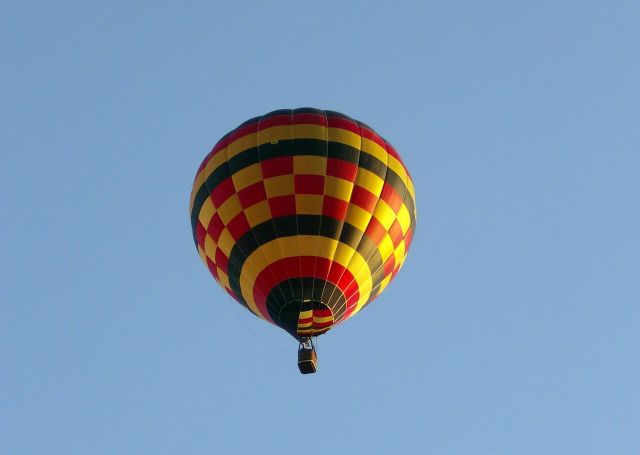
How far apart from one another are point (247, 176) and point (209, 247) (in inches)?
53.1

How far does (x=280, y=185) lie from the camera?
2233cm

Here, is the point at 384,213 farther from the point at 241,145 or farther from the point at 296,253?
the point at 241,145

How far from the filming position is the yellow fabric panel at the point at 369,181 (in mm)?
22516

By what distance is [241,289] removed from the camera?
888 inches

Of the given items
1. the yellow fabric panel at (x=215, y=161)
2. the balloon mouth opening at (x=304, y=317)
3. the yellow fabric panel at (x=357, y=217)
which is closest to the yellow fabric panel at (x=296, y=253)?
the yellow fabric panel at (x=357, y=217)

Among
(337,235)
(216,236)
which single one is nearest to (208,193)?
(216,236)

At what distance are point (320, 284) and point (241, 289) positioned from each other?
144 centimetres

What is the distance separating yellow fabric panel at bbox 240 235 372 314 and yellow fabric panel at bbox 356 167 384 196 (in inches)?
41.8

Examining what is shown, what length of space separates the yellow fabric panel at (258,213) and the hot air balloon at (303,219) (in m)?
0.02

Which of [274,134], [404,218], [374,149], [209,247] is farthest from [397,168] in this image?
[209,247]

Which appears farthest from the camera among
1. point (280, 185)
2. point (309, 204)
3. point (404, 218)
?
point (404, 218)

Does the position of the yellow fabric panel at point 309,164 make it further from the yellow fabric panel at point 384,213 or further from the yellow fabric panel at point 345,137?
the yellow fabric panel at point 384,213

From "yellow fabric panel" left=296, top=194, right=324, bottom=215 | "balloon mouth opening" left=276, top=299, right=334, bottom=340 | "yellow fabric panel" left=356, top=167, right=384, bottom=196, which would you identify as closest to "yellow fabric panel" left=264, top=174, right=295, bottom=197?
"yellow fabric panel" left=296, top=194, right=324, bottom=215

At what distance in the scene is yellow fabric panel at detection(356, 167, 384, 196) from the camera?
22516 millimetres
